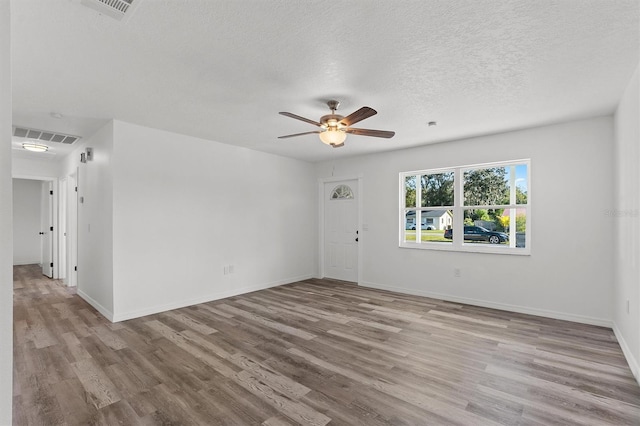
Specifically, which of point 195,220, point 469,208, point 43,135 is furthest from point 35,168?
point 469,208

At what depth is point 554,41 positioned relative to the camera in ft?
7.13

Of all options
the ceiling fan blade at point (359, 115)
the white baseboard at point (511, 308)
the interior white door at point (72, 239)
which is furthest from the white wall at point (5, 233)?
the interior white door at point (72, 239)

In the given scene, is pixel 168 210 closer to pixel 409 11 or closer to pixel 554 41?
pixel 409 11

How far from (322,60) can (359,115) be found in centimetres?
62

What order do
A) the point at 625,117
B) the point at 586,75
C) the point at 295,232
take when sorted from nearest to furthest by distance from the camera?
the point at 586,75 < the point at 625,117 < the point at 295,232

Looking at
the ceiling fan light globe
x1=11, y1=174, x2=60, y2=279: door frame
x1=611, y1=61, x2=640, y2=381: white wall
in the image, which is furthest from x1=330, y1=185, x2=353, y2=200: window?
x1=11, y1=174, x2=60, y2=279: door frame

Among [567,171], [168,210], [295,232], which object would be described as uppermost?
[567,171]

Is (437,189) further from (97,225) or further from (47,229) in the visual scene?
(47,229)

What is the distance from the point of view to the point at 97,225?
14.2 feet

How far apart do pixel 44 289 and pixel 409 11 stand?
23.7 ft

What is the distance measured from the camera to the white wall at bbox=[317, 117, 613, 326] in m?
3.75

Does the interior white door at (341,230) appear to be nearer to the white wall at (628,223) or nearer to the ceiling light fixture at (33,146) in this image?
the white wall at (628,223)

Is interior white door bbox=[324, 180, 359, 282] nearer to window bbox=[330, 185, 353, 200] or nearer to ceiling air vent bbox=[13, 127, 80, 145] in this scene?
window bbox=[330, 185, 353, 200]

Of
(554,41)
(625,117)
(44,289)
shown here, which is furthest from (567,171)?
(44,289)
